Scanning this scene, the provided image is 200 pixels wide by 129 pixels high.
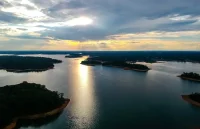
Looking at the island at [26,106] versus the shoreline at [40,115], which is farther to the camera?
the island at [26,106]

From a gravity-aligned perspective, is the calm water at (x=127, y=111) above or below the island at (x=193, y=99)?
below

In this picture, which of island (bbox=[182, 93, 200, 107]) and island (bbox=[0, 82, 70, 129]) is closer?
island (bbox=[0, 82, 70, 129])

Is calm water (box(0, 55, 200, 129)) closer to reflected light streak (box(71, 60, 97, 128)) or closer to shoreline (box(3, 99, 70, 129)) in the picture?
reflected light streak (box(71, 60, 97, 128))

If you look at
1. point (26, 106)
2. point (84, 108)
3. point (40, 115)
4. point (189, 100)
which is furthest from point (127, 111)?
point (26, 106)

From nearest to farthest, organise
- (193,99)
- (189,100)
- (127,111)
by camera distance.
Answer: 1. (127,111)
2. (189,100)
3. (193,99)

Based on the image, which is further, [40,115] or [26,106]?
[26,106]

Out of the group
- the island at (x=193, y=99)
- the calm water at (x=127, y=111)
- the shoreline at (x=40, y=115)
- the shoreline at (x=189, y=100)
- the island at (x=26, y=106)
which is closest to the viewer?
the shoreline at (x=40, y=115)

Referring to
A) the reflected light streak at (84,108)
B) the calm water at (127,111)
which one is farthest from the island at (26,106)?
the reflected light streak at (84,108)

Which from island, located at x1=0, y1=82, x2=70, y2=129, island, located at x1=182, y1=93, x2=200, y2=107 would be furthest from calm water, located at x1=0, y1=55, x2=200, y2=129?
island, located at x1=0, y1=82, x2=70, y2=129

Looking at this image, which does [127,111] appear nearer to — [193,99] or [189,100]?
[189,100]

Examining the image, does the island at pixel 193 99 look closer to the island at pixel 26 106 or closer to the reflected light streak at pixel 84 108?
the reflected light streak at pixel 84 108

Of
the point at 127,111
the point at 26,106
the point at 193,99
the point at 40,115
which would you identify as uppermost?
the point at 26,106

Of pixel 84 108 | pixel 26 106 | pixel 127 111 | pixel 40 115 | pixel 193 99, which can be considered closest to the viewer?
pixel 40 115
